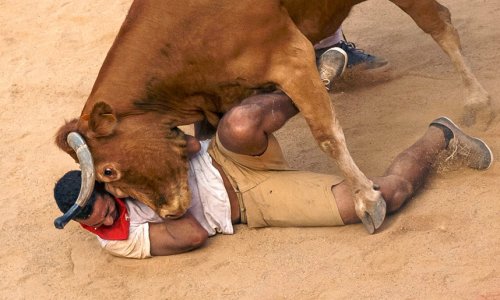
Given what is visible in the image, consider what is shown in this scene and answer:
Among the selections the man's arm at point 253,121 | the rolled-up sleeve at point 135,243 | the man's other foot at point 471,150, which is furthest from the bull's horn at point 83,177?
the man's other foot at point 471,150

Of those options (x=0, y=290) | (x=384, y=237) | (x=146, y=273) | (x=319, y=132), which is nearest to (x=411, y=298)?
(x=384, y=237)

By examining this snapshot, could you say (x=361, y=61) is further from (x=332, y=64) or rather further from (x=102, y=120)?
(x=102, y=120)

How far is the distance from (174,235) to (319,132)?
100cm

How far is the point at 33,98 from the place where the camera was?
7.54m

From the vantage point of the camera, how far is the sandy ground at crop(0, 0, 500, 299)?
4.28 m

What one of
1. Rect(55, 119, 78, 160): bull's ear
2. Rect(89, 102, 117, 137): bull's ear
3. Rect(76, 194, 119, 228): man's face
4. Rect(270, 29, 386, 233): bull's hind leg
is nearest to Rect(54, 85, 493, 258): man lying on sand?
Rect(76, 194, 119, 228): man's face

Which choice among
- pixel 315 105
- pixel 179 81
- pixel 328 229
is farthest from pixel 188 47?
pixel 328 229

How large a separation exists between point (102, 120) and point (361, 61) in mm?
3069

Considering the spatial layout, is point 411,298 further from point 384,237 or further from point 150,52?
point 150,52

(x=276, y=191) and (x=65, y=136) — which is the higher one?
(x=65, y=136)

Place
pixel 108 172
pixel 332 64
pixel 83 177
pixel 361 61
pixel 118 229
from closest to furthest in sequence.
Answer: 1. pixel 83 177
2. pixel 108 172
3. pixel 118 229
4. pixel 332 64
5. pixel 361 61

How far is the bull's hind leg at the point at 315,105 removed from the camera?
4.68 meters

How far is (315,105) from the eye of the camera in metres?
4.75

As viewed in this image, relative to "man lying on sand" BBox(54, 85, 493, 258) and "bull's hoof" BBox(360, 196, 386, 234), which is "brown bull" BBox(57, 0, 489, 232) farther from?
"man lying on sand" BBox(54, 85, 493, 258)
